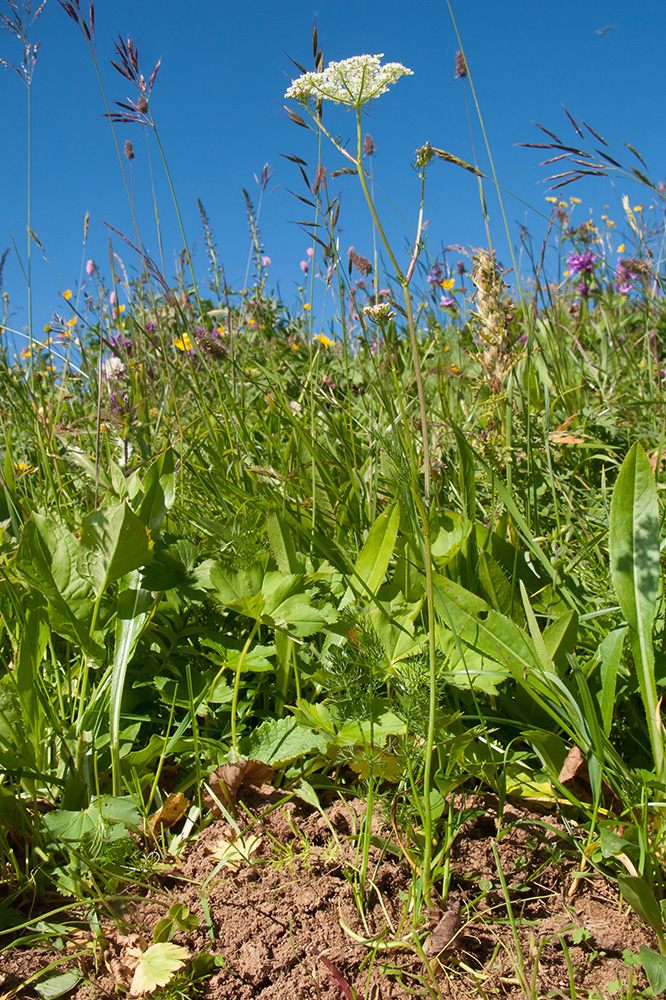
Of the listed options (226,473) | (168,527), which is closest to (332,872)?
(168,527)

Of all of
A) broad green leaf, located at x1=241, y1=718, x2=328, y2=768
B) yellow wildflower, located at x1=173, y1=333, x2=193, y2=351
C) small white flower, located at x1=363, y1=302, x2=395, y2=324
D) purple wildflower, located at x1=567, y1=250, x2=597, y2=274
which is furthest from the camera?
purple wildflower, located at x1=567, y1=250, x2=597, y2=274

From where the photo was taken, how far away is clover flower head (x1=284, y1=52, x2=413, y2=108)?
39.6 inches

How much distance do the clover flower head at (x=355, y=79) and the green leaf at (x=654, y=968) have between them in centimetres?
122

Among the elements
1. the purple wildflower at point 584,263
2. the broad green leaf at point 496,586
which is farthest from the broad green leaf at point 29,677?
the purple wildflower at point 584,263

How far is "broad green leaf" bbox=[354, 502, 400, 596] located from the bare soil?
428 mm

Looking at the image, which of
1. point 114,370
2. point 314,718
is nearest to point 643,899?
point 314,718

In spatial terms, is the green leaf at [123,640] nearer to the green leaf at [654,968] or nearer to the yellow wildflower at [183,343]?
the green leaf at [654,968]

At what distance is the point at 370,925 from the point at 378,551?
2.06ft

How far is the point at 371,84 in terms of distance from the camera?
1.02 metres

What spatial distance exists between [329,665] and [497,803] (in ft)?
1.19

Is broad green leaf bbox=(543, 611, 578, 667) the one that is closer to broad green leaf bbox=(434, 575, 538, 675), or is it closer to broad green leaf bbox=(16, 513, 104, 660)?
broad green leaf bbox=(434, 575, 538, 675)

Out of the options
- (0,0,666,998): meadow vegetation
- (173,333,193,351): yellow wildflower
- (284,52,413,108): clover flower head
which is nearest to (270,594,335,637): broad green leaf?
(0,0,666,998): meadow vegetation

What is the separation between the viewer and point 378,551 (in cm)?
131

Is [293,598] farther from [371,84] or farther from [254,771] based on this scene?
[371,84]
